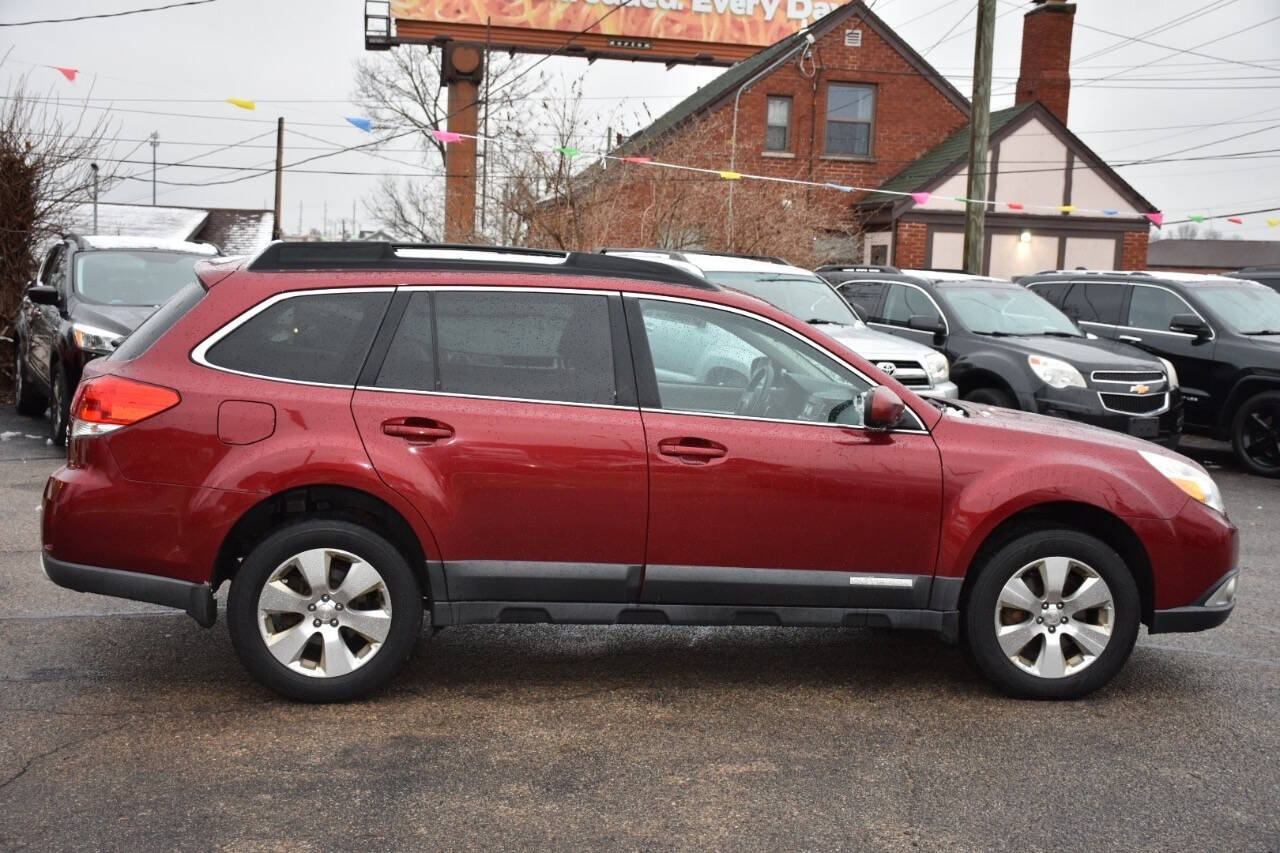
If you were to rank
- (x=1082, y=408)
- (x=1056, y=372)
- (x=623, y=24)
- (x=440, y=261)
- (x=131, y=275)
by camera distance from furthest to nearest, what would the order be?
(x=623, y=24)
(x=131, y=275)
(x=1056, y=372)
(x=1082, y=408)
(x=440, y=261)

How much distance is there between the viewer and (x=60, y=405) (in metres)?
11.8

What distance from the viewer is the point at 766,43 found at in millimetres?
35688

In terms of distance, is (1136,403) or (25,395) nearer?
(1136,403)

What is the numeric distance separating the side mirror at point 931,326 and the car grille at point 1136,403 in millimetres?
1834

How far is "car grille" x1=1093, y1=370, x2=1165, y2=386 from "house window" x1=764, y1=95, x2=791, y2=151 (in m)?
20.3

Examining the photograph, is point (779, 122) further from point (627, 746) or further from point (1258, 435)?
point (627, 746)

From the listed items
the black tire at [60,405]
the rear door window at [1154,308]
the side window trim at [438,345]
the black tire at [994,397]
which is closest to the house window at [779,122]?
the rear door window at [1154,308]

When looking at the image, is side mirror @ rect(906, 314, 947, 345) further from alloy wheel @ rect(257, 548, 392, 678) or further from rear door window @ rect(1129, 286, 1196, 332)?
alloy wheel @ rect(257, 548, 392, 678)

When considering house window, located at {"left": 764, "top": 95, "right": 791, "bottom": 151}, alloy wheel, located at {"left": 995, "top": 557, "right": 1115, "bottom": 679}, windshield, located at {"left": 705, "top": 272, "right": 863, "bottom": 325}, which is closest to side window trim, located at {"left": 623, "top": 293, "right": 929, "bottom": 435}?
alloy wheel, located at {"left": 995, "top": 557, "right": 1115, "bottom": 679}

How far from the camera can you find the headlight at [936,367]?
11.4m

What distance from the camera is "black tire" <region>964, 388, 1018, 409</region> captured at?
12.2 metres

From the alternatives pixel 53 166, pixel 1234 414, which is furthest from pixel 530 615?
pixel 53 166

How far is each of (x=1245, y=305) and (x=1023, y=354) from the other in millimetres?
3290

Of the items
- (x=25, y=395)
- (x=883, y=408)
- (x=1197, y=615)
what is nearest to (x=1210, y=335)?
(x=1197, y=615)
